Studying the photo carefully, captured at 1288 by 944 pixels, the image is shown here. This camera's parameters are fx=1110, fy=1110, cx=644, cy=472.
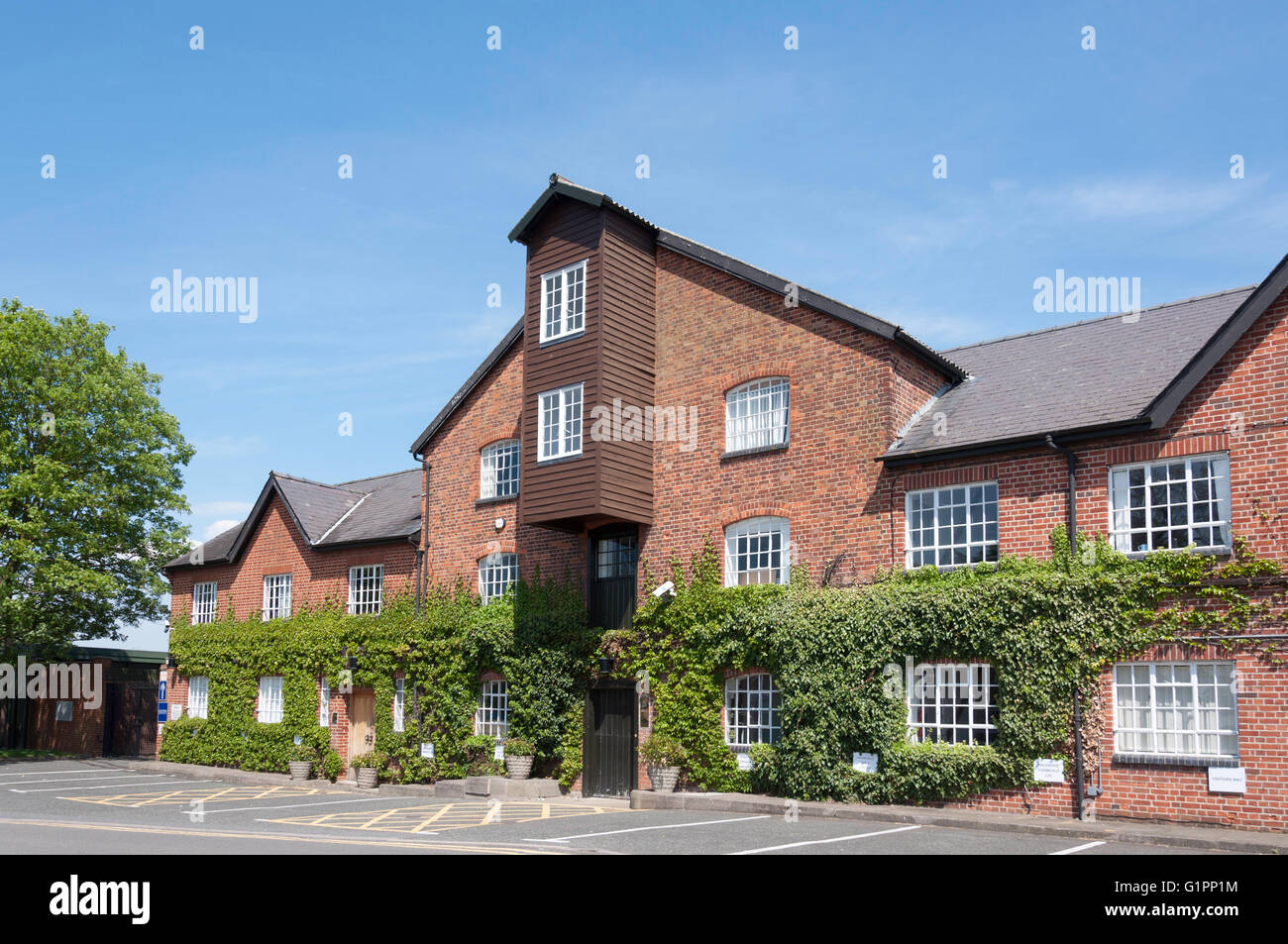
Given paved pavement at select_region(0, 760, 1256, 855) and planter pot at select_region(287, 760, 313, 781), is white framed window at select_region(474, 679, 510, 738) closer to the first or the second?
paved pavement at select_region(0, 760, 1256, 855)

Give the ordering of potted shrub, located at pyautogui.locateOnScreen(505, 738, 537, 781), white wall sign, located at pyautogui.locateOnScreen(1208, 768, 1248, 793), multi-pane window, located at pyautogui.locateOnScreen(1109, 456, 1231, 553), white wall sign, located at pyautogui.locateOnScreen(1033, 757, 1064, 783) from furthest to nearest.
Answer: potted shrub, located at pyautogui.locateOnScreen(505, 738, 537, 781)
white wall sign, located at pyautogui.locateOnScreen(1033, 757, 1064, 783)
multi-pane window, located at pyautogui.locateOnScreen(1109, 456, 1231, 553)
white wall sign, located at pyautogui.locateOnScreen(1208, 768, 1248, 793)

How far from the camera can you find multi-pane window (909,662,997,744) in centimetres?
1742

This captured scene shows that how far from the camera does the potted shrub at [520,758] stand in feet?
75.4

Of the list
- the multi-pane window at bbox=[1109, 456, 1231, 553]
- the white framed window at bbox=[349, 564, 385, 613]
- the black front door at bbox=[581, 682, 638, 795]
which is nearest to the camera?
the multi-pane window at bbox=[1109, 456, 1231, 553]

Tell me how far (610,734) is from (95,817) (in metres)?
9.46

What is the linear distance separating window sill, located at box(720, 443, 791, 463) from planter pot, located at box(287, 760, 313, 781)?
13833 mm

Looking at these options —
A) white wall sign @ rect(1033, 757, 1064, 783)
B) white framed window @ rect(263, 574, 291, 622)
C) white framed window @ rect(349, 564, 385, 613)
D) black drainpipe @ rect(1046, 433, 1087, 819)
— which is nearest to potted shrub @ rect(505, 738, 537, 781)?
white framed window @ rect(349, 564, 385, 613)

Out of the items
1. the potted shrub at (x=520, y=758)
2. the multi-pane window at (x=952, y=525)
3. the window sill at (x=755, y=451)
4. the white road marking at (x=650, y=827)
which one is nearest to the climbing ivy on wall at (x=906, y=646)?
the multi-pane window at (x=952, y=525)

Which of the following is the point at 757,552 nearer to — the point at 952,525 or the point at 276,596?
the point at 952,525

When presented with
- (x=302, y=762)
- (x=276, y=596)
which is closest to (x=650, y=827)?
(x=302, y=762)

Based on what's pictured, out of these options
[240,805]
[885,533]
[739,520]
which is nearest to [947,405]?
[885,533]

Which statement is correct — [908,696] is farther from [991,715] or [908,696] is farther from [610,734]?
[610,734]

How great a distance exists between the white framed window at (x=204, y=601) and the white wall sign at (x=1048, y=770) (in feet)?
81.2

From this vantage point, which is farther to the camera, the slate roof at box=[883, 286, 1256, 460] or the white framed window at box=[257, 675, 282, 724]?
the white framed window at box=[257, 675, 282, 724]
